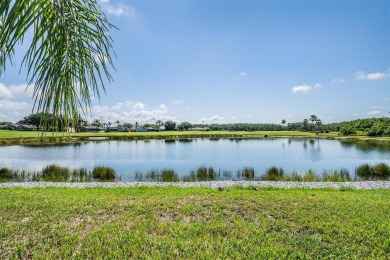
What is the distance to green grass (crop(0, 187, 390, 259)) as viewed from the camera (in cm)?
457

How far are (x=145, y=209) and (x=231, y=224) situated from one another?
91.0 inches

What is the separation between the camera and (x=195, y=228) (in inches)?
216

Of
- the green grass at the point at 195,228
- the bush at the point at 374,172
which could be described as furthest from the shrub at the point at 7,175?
the bush at the point at 374,172

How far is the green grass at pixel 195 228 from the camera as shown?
4566 millimetres

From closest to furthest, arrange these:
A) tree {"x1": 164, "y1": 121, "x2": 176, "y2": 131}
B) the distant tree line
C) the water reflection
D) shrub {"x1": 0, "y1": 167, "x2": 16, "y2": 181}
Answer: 1. the distant tree line
2. shrub {"x1": 0, "y1": 167, "x2": 16, "y2": 181}
3. the water reflection
4. tree {"x1": 164, "y1": 121, "x2": 176, "y2": 131}

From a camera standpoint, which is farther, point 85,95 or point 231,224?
point 231,224

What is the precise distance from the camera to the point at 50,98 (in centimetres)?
145

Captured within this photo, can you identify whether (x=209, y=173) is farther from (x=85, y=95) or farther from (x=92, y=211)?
(x=85, y=95)

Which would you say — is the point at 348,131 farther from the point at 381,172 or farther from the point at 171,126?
the point at 171,126

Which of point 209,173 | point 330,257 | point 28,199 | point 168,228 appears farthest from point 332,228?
point 209,173

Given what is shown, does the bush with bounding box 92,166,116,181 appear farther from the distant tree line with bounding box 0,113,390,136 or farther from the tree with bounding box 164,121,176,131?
the tree with bounding box 164,121,176,131

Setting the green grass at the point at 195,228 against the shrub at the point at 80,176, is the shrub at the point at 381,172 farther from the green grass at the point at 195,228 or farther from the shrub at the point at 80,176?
the shrub at the point at 80,176

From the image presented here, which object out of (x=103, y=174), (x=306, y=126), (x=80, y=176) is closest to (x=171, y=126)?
(x=306, y=126)

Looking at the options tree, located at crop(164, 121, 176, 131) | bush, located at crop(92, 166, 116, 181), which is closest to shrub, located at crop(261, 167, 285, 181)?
bush, located at crop(92, 166, 116, 181)
